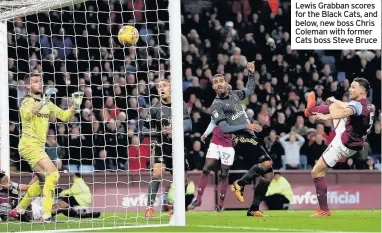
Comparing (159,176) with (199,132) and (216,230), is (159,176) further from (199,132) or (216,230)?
(199,132)

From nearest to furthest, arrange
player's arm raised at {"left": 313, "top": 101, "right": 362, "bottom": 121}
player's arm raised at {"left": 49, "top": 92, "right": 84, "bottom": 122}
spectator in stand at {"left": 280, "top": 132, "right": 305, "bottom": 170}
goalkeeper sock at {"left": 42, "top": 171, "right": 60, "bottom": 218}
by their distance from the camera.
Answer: player's arm raised at {"left": 49, "top": 92, "right": 84, "bottom": 122} < goalkeeper sock at {"left": 42, "top": 171, "right": 60, "bottom": 218} < player's arm raised at {"left": 313, "top": 101, "right": 362, "bottom": 121} < spectator in stand at {"left": 280, "top": 132, "right": 305, "bottom": 170}

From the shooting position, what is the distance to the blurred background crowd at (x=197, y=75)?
20.4 m

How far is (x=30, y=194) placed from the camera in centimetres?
1428

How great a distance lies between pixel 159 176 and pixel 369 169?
24.3 feet

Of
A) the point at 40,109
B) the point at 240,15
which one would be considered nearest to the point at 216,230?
the point at 40,109

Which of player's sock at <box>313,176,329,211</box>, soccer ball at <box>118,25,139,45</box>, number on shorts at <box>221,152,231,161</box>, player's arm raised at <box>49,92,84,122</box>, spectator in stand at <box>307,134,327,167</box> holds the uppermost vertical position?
soccer ball at <box>118,25,139,45</box>

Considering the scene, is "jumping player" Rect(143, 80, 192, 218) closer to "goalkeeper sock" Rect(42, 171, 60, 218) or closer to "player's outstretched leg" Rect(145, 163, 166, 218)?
"player's outstretched leg" Rect(145, 163, 166, 218)

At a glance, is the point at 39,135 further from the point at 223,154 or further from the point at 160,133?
the point at 223,154

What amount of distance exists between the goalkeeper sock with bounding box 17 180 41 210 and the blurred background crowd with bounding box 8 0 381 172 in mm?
4868

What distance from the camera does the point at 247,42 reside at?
81.2 ft

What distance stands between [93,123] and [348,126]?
6.00 meters

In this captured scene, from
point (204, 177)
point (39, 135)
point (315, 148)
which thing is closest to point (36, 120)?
point (39, 135)
